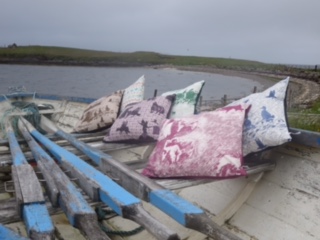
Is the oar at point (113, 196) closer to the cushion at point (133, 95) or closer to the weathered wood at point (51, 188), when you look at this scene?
the weathered wood at point (51, 188)

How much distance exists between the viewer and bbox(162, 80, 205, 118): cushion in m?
4.08

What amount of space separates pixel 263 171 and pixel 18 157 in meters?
2.15

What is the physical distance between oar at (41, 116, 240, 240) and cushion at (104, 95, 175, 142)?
0.94m

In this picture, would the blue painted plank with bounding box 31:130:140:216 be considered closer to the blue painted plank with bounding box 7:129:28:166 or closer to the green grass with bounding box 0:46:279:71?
the blue painted plank with bounding box 7:129:28:166

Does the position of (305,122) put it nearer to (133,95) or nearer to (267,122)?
(133,95)

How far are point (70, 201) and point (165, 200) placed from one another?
514mm

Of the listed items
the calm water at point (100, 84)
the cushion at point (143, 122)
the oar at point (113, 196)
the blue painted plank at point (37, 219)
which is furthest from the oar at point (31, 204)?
the calm water at point (100, 84)

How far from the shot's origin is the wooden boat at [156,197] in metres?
1.77

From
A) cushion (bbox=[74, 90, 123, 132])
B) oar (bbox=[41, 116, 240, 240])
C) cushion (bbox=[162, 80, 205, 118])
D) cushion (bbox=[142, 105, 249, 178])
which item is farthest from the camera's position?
cushion (bbox=[74, 90, 123, 132])

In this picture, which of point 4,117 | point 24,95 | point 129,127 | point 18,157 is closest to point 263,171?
point 129,127

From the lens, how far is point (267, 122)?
9.64 ft

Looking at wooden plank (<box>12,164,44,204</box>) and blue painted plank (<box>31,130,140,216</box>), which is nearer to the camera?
blue painted plank (<box>31,130,140,216</box>)

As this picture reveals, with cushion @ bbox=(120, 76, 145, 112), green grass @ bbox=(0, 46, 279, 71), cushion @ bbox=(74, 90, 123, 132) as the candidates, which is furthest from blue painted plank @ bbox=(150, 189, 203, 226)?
green grass @ bbox=(0, 46, 279, 71)

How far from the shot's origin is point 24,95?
7.45 meters
